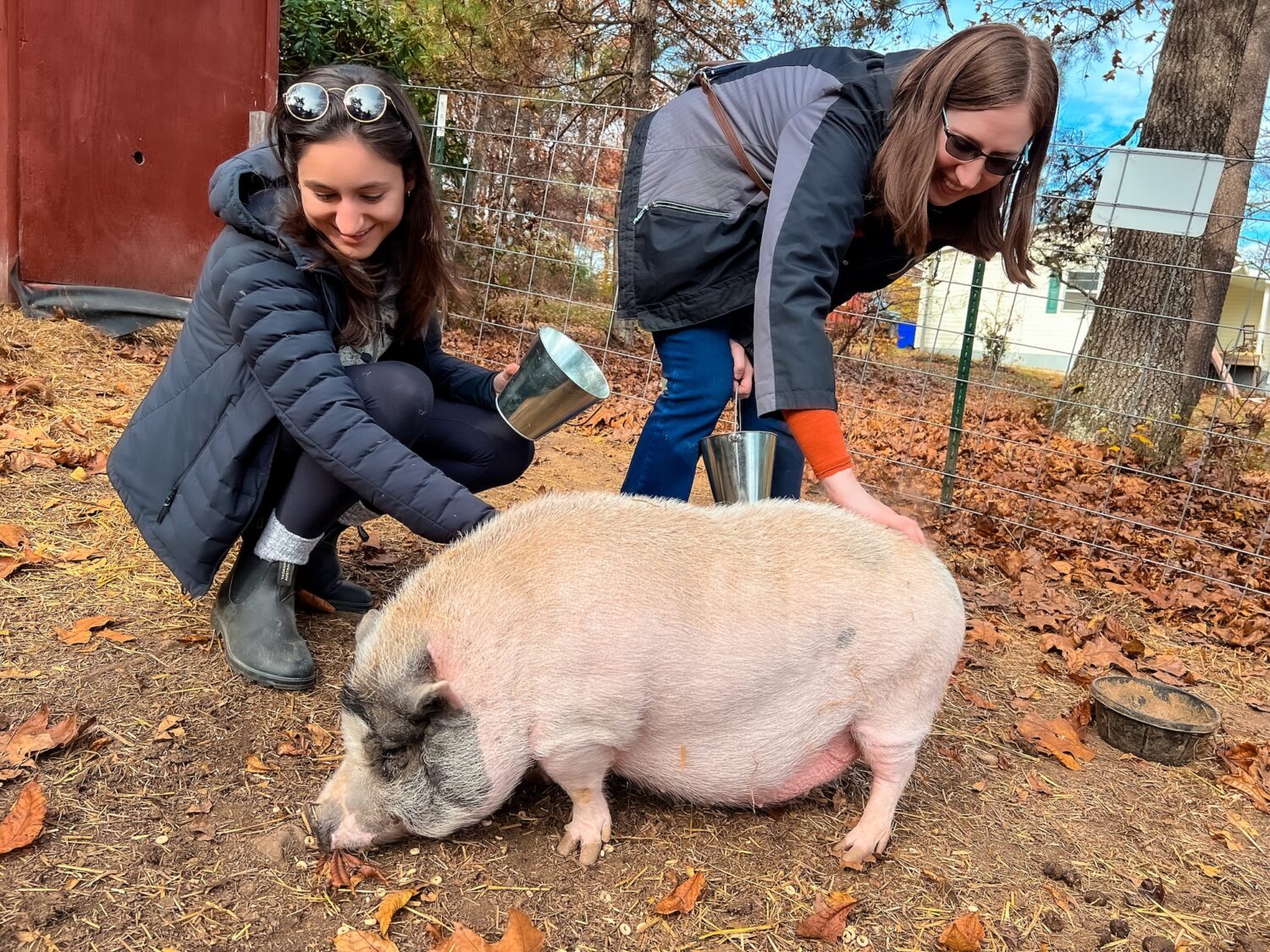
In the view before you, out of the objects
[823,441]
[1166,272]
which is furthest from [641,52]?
[823,441]

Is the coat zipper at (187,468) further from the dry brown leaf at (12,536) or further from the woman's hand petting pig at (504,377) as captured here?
the dry brown leaf at (12,536)

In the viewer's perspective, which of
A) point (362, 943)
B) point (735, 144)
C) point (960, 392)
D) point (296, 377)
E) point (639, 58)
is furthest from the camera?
Result: point (639, 58)

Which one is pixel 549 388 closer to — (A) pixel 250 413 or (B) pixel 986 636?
(A) pixel 250 413

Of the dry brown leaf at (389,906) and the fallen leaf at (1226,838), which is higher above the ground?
the dry brown leaf at (389,906)

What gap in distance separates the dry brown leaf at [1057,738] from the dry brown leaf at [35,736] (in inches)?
103

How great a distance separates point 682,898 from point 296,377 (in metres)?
1.47

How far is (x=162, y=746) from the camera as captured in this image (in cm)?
218

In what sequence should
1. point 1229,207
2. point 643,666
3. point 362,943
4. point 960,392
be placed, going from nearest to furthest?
point 362,943, point 643,666, point 960,392, point 1229,207

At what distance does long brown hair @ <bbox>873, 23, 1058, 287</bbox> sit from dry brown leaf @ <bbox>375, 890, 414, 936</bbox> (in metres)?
1.95

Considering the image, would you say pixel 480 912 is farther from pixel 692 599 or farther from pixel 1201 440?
pixel 1201 440

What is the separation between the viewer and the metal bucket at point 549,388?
8.45 feet

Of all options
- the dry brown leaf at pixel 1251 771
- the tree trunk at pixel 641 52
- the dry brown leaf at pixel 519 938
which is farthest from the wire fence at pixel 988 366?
the dry brown leaf at pixel 519 938

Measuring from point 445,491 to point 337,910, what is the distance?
89 cm

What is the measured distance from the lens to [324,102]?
2.19 m
